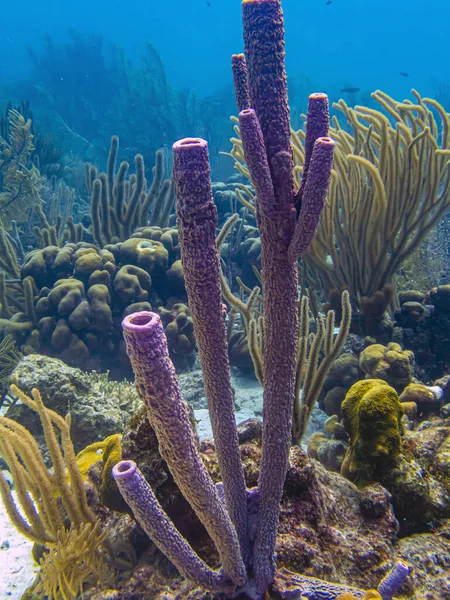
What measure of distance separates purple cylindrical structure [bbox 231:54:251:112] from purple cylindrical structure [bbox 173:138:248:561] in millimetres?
351

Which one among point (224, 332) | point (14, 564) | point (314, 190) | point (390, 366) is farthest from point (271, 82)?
point (14, 564)

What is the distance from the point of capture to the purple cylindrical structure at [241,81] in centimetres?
137

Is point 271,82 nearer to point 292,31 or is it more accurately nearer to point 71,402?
point 71,402

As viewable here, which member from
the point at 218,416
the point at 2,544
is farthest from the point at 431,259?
the point at 2,544

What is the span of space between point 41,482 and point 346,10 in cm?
12059

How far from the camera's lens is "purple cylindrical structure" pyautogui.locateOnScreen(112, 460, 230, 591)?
120 cm

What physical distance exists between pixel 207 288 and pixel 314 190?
45 centimetres

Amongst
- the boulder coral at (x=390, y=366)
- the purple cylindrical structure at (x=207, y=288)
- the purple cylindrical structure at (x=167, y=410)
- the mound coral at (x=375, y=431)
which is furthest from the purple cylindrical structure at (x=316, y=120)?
the boulder coral at (x=390, y=366)

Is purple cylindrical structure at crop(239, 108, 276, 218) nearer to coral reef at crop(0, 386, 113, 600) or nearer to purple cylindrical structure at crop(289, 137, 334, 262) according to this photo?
purple cylindrical structure at crop(289, 137, 334, 262)

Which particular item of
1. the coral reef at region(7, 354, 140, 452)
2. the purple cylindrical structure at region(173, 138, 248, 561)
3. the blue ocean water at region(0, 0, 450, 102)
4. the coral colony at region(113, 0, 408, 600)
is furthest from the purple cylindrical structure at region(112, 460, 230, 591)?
the blue ocean water at region(0, 0, 450, 102)

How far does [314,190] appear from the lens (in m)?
1.17

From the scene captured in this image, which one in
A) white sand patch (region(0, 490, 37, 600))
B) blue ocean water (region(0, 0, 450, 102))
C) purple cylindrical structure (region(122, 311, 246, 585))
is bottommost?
white sand patch (region(0, 490, 37, 600))

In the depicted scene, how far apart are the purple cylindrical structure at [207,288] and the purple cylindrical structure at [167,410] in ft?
0.64

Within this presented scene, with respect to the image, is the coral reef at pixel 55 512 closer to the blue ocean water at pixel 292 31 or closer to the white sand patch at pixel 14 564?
the white sand patch at pixel 14 564
